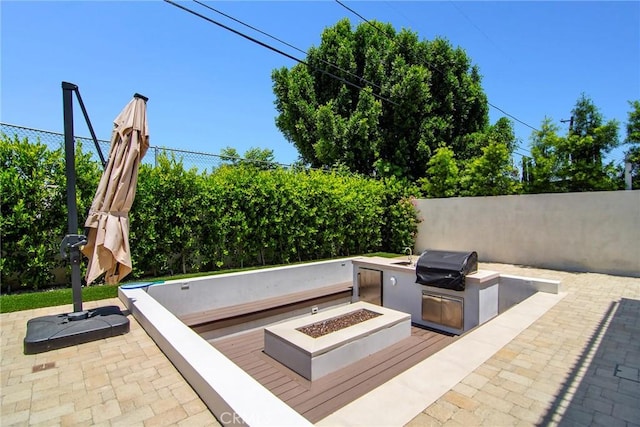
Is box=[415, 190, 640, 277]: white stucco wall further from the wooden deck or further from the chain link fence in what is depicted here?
the chain link fence

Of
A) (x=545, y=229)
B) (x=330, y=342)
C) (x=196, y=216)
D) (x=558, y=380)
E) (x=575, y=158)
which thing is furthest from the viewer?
(x=575, y=158)

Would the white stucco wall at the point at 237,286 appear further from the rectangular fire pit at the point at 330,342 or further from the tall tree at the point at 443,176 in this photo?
the tall tree at the point at 443,176

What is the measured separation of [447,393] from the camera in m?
2.70

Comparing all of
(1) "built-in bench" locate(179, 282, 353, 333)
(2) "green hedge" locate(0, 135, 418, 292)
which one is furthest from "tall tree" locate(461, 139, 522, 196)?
(1) "built-in bench" locate(179, 282, 353, 333)

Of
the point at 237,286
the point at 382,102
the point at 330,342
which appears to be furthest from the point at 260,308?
the point at 382,102

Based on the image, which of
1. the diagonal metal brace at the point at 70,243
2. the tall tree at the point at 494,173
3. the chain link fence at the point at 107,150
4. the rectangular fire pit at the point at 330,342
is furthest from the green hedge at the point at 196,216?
the tall tree at the point at 494,173

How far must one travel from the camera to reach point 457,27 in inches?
434

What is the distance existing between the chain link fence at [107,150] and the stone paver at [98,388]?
3525 millimetres

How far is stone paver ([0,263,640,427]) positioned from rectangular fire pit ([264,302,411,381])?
1647 millimetres

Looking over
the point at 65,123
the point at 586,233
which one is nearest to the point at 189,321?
the point at 65,123

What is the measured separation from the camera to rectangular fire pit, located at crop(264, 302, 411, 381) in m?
4.16

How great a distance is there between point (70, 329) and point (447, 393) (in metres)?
4.17

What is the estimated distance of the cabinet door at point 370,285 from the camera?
7733 mm

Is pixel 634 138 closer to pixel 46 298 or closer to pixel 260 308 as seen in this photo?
pixel 260 308
